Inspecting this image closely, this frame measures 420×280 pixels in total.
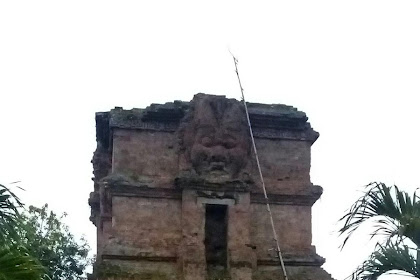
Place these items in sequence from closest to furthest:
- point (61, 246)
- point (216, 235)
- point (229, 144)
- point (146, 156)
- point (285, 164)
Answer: point (216, 235)
point (146, 156)
point (229, 144)
point (285, 164)
point (61, 246)

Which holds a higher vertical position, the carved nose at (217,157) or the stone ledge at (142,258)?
the carved nose at (217,157)

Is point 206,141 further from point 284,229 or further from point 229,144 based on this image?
point 284,229

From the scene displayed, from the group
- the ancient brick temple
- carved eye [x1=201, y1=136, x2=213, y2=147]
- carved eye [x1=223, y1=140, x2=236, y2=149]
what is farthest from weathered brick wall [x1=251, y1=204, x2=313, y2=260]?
carved eye [x1=201, y1=136, x2=213, y2=147]

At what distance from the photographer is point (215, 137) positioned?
15859mm

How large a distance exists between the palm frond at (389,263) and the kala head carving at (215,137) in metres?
7.68

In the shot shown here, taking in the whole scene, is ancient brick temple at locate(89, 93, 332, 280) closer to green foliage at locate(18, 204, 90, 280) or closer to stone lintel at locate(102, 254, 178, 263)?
stone lintel at locate(102, 254, 178, 263)

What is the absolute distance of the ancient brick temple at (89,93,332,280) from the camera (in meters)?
15.0

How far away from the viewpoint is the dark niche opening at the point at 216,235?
50.2ft

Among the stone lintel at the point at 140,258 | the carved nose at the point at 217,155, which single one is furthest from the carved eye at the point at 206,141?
the stone lintel at the point at 140,258

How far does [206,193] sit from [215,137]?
1.16m

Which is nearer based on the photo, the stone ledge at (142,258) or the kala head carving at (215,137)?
the stone ledge at (142,258)

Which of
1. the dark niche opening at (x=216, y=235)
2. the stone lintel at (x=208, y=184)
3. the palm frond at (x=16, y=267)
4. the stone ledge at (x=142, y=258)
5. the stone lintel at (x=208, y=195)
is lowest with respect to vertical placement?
the palm frond at (x=16, y=267)

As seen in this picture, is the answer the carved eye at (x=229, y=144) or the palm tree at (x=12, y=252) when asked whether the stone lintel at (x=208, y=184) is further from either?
the palm tree at (x=12, y=252)

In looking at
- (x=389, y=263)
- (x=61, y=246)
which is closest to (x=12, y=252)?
(x=389, y=263)
